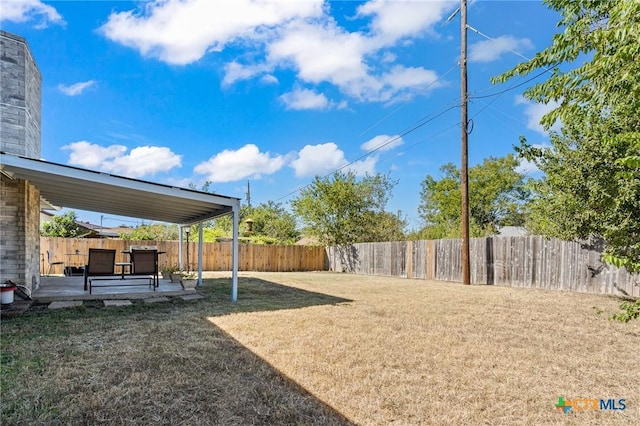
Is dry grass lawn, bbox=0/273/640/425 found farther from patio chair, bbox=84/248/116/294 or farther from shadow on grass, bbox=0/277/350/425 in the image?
patio chair, bbox=84/248/116/294

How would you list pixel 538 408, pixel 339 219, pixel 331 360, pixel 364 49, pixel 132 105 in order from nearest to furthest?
pixel 538 408, pixel 331 360, pixel 364 49, pixel 132 105, pixel 339 219

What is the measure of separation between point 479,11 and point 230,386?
43.2 feet

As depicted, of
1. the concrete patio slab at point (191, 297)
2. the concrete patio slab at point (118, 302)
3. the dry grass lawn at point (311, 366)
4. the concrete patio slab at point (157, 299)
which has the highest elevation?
the dry grass lawn at point (311, 366)

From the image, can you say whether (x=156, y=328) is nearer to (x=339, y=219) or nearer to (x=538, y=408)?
(x=538, y=408)

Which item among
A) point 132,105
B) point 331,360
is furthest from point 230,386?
point 132,105

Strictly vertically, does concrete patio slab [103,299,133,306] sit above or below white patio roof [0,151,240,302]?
below

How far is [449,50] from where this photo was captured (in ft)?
44.0

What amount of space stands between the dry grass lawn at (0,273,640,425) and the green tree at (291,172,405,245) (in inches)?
555

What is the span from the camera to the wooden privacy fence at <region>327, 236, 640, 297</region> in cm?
862

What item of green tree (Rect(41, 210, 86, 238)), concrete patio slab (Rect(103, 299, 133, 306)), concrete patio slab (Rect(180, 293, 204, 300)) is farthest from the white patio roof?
green tree (Rect(41, 210, 86, 238))

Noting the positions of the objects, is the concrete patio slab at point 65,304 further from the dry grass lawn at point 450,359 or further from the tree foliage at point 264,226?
the tree foliage at point 264,226

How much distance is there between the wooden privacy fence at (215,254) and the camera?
14.6 m

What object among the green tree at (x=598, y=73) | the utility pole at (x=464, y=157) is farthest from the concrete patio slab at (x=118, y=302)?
the utility pole at (x=464, y=157)

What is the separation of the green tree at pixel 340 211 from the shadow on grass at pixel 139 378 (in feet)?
50.0
